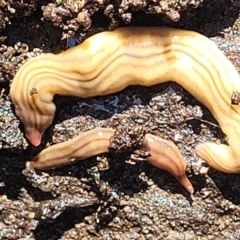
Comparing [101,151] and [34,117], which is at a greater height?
[34,117]

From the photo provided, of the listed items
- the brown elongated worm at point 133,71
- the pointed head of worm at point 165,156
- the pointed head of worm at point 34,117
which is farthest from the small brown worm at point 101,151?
the brown elongated worm at point 133,71

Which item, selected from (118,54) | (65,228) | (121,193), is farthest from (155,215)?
(118,54)

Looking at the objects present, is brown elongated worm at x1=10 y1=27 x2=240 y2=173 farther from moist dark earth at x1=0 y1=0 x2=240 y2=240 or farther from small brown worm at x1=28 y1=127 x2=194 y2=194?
small brown worm at x1=28 y1=127 x2=194 y2=194

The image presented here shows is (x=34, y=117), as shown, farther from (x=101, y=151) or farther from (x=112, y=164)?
(x=112, y=164)

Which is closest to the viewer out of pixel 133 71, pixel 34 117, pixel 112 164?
pixel 133 71

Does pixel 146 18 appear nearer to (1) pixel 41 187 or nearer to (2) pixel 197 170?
(2) pixel 197 170

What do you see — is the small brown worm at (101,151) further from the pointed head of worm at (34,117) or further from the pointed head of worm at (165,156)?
the pointed head of worm at (34,117)

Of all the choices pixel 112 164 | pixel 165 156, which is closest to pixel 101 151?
pixel 112 164
